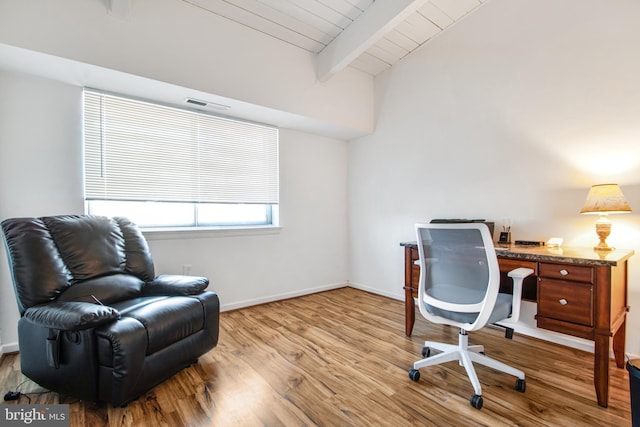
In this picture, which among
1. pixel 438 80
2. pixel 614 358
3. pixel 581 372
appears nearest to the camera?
pixel 581 372

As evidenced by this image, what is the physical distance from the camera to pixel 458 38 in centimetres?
294

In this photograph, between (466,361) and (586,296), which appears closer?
(586,296)

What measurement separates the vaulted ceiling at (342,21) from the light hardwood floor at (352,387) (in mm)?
2751

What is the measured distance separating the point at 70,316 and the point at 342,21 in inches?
123

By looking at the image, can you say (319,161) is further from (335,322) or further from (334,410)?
(334,410)

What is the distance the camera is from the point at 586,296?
1607 mm

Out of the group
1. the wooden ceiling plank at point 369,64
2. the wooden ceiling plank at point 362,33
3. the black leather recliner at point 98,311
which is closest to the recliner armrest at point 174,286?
the black leather recliner at point 98,311

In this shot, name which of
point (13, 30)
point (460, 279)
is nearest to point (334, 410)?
point (460, 279)

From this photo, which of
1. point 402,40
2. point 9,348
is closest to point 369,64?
point 402,40

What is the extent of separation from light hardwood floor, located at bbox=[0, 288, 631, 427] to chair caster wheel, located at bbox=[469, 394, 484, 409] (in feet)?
0.09

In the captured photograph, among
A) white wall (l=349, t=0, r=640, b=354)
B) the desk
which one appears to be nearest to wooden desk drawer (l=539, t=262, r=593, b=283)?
the desk

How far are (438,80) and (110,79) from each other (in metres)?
3.10

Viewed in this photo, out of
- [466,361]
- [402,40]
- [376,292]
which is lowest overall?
[376,292]

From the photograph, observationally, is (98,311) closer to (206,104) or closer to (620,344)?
(206,104)
